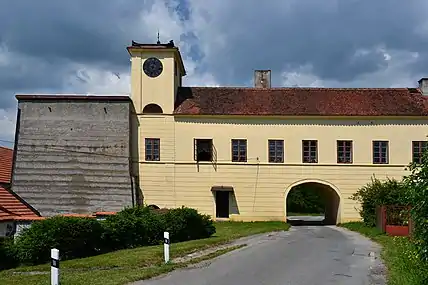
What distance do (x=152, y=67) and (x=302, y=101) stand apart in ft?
35.4

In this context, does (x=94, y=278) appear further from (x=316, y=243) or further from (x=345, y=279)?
(x=316, y=243)

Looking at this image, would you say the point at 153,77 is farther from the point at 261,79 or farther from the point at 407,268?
the point at 407,268

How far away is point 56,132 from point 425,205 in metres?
32.1

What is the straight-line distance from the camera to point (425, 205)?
9.59m

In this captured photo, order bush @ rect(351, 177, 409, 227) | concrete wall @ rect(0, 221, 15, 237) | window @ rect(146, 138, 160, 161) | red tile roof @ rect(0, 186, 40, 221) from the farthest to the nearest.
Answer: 1. window @ rect(146, 138, 160, 161)
2. bush @ rect(351, 177, 409, 227)
3. red tile roof @ rect(0, 186, 40, 221)
4. concrete wall @ rect(0, 221, 15, 237)

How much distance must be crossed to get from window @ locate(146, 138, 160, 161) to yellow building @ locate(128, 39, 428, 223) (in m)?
0.07

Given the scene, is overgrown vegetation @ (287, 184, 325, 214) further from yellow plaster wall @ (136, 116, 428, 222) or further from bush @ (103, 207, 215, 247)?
bush @ (103, 207, 215, 247)

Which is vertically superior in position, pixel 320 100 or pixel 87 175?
pixel 320 100

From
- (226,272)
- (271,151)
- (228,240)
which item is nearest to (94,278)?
(226,272)

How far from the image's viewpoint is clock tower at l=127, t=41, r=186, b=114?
40.3 m

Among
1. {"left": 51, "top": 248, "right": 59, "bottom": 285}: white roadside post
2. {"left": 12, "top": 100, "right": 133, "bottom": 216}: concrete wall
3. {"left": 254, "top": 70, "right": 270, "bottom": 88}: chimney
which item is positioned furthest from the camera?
{"left": 254, "top": 70, "right": 270, "bottom": 88}: chimney

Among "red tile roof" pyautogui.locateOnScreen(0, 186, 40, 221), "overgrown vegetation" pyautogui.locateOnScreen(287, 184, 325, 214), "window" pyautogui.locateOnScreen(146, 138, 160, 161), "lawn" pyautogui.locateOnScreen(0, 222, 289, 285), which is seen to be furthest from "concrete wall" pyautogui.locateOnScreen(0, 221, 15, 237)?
"overgrown vegetation" pyautogui.locateOnScreen(287, 184, 325, 214)

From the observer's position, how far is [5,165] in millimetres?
39500

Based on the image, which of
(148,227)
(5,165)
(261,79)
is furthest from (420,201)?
(261,79)
